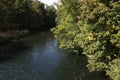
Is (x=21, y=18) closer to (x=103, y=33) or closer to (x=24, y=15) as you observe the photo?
(x=24, y=15)

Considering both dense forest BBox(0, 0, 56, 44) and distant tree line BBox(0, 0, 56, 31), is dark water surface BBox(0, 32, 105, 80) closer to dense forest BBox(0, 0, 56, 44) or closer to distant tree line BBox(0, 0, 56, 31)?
dense forest BBox(0, 0, 56, 44)

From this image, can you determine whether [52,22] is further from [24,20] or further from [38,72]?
[38,72]

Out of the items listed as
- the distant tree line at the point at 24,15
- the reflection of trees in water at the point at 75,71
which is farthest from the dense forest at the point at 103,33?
the distant tree line at the point at 24,15

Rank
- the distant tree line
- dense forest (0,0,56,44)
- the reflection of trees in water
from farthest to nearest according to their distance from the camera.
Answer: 1. the distant tree line
2. dense forest (0,0,56,44)
3. the reflection of trees in water

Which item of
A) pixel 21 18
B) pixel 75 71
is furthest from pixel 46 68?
pixel 21 18

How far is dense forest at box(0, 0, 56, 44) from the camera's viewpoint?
208ft

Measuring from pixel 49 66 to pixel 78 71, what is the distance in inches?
181

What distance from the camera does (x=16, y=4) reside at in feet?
237

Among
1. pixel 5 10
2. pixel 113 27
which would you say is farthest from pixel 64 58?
pixel 5 10

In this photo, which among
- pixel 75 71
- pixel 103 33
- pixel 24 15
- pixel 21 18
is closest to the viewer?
pixel 103 33

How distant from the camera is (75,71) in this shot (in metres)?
27.7

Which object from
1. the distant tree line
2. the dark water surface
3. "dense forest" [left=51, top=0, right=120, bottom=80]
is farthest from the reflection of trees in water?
the distant tree line

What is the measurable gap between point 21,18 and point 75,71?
5977cm

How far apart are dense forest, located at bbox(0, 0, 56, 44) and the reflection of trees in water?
21.8 metres
